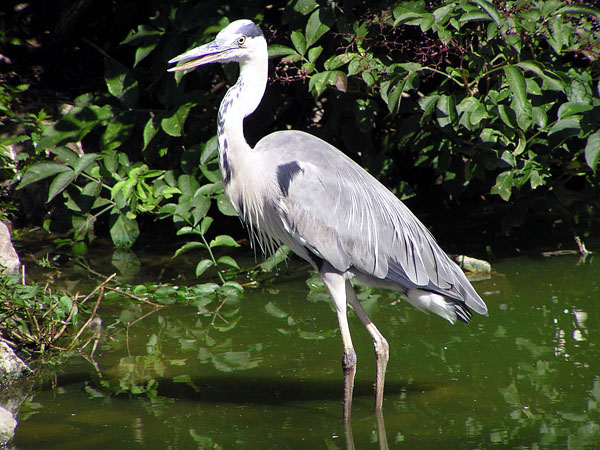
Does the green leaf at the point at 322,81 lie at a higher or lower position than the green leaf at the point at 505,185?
higher

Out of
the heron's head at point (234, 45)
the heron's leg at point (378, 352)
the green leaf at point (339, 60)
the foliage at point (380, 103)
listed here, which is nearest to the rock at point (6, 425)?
the heron's leg at point (378, 352)

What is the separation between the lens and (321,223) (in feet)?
12.7

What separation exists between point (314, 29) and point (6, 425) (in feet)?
A: 10.7

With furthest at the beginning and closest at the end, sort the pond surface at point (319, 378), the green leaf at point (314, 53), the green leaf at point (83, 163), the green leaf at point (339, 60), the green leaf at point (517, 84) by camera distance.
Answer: the green leaf at point (83, 163) → the green leaf at point (314, 53) → the green leaf at point (339, 60) → the green leaf at point (517, 84) → the pond surface at point (319, 378)

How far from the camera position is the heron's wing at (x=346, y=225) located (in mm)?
3871

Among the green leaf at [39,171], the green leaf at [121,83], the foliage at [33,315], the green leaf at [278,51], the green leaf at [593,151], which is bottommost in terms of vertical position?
the foliage at [33,315]

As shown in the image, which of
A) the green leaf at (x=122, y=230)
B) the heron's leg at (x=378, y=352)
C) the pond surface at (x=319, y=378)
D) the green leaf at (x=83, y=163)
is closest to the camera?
the pond surface at (x=319, y=378)

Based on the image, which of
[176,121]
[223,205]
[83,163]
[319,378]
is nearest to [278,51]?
[176,121]

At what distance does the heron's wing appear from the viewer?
3.87 meters

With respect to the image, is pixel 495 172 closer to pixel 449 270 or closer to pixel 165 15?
pixel 449 270

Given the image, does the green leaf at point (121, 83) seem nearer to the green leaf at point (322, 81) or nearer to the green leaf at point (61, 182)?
the green leaf at point (61, 182)

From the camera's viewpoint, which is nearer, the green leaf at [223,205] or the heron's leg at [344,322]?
the heron's leg at [344,322]

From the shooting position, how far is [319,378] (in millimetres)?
4055

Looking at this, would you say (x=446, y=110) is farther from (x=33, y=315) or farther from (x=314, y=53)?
(x=33, y=315)
